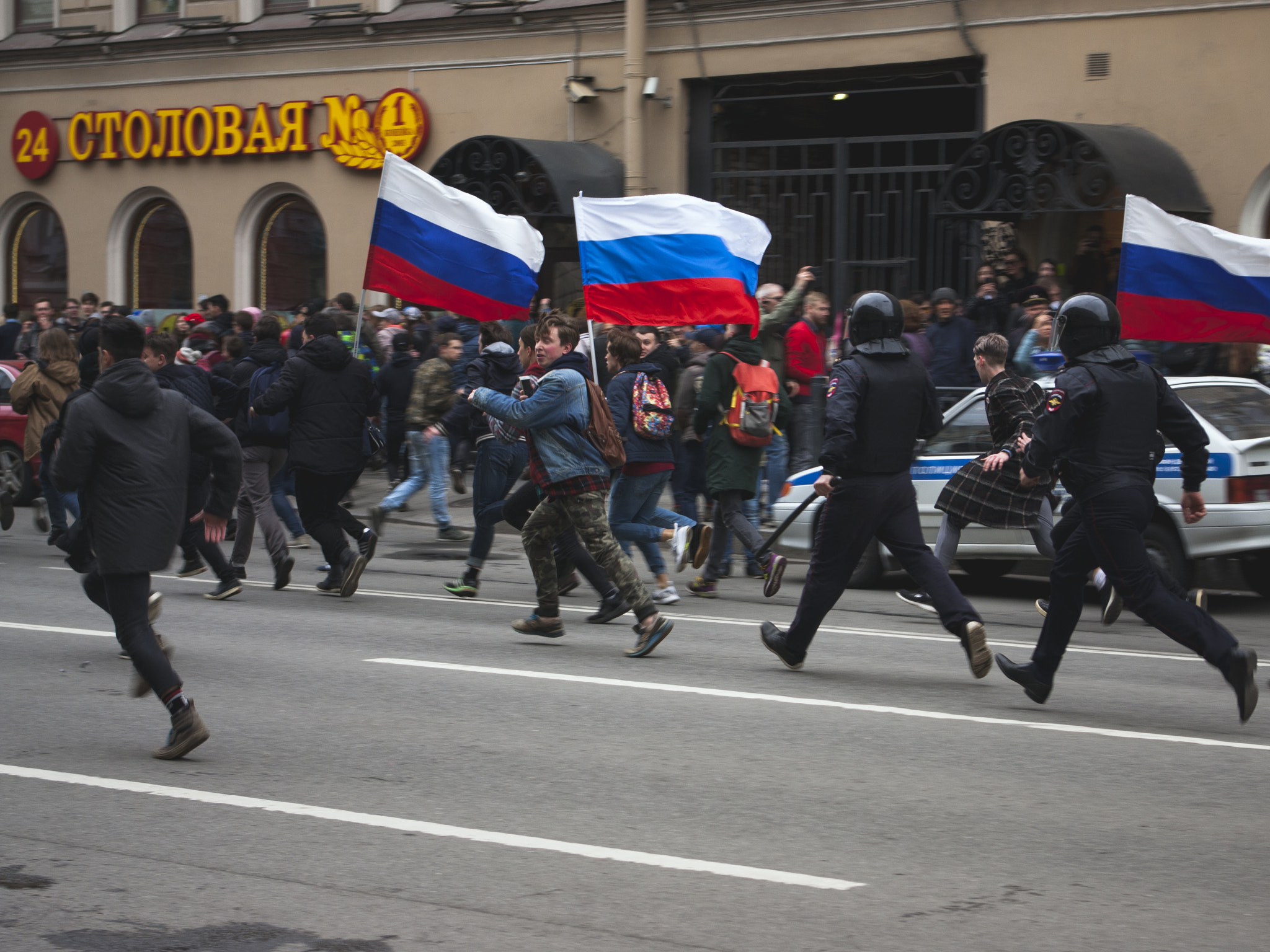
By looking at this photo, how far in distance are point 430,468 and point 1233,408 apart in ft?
21.6

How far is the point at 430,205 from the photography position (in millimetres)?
11773

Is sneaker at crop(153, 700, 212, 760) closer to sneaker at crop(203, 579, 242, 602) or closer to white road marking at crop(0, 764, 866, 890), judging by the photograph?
white road marking at crop(0, 764, 866, 890)

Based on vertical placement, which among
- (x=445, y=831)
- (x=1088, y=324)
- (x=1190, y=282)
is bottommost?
(x=445, y=831)

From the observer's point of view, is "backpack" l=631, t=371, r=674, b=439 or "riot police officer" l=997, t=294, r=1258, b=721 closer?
"riot police officer" l=997, t=294, r=1258, b=721

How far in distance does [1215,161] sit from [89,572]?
12.0m

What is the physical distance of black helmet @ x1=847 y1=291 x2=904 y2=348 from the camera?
23.4ft

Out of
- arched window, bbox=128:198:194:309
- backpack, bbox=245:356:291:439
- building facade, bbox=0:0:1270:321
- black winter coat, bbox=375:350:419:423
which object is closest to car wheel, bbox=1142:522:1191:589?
backpack, bbox=245:356:291:439

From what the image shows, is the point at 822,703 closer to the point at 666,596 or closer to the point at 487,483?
the point at 666,596

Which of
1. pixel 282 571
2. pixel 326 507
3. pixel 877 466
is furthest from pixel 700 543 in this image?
pixel 877 466

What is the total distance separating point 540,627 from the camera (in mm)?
8422

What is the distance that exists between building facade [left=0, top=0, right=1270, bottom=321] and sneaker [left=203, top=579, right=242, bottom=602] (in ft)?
28.9

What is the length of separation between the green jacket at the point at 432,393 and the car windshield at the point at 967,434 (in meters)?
4.18

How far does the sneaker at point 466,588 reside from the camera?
10.2 meters

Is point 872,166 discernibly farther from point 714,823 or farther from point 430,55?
point 714,823
